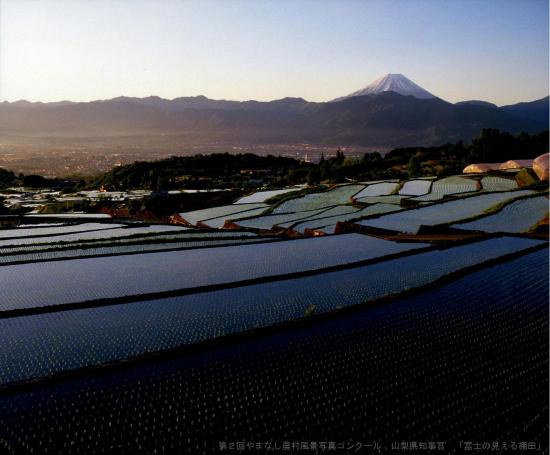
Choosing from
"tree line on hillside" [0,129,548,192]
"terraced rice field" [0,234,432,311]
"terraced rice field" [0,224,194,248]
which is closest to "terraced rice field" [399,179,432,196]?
"tree line on hillside" [0,129,548,192]

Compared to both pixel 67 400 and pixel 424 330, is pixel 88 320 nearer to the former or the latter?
pixel 67 400

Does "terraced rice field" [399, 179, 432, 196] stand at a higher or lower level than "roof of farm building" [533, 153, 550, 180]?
lower

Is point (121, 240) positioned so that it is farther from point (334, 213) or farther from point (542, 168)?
point (542, 168)

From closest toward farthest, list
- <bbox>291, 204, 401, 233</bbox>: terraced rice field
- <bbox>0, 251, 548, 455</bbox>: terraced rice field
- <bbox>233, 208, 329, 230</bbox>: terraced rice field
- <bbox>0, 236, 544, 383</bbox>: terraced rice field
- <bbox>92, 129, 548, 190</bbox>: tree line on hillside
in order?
<bbox>0, 251, 548, 455</bbox>: terraced rice field → <bbox>0, 236, 544, 383</bbox>: terraced rice field → <bbox>291, 204, 401, 233</bbox>: terraced rice field → <bbox>233, 208, 329, 230</bbox>: terraced rice field → <bbox>92, 129, 548, 190</bbox>: tree line on hillside

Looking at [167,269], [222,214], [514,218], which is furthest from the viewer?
[222,214]

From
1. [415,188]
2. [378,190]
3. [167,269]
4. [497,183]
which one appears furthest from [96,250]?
[497,183]

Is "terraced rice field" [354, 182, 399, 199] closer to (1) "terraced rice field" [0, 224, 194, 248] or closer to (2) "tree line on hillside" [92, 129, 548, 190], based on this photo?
(2) "tree line on hillside" [92, 129, 548, 190]

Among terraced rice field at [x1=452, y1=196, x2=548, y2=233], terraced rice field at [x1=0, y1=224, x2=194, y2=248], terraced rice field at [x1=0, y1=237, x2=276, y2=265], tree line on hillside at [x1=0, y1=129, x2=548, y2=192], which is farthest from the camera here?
tree line on hillside at [x1=0, y1=129, x2=548, y2=192]

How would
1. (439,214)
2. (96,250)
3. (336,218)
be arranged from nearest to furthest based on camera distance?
(96,250)
(439,214)
(336,218)
